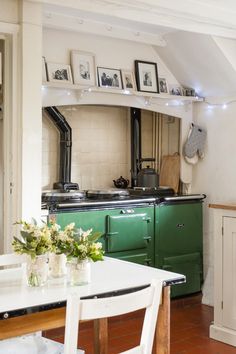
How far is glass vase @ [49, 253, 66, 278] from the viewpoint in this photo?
8.43 ft

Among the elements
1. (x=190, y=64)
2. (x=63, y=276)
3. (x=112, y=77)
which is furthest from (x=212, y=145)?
(x=63, y=276)

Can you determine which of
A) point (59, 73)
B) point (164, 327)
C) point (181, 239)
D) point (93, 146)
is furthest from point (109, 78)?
point (164, 327)

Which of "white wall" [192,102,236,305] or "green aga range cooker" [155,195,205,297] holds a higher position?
"white wall" [192,102,236,305]

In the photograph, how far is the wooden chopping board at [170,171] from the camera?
5.83 meters

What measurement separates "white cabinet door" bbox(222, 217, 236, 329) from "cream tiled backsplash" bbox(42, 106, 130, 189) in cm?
179

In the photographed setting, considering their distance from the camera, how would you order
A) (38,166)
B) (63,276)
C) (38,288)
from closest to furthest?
(38,288) < (63,276) < (38,166)

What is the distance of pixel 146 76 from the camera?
215 inches

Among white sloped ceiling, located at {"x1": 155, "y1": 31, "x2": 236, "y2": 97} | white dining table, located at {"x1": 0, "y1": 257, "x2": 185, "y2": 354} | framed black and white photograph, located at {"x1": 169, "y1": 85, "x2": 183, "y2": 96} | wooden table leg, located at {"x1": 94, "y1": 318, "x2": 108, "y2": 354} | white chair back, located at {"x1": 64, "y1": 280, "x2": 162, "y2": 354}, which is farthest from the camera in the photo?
framed black and white photograph, located at {"x1": 169, "y1": 85, "x2": 183, "y2": 96}

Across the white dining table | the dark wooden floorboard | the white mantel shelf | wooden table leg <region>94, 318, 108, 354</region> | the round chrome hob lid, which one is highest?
the white mantel shelf

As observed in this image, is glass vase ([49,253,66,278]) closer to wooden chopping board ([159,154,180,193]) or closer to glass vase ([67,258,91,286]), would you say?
glass vase ([67,258,91,286])

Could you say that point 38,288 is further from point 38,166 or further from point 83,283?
point 38,166

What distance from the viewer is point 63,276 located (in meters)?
2.60

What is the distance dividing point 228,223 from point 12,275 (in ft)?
7.09

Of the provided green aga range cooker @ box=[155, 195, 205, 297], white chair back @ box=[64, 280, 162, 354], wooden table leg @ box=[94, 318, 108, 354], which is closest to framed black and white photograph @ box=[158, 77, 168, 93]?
green aga range cooker @ box=[155, 195, 205, 297]
